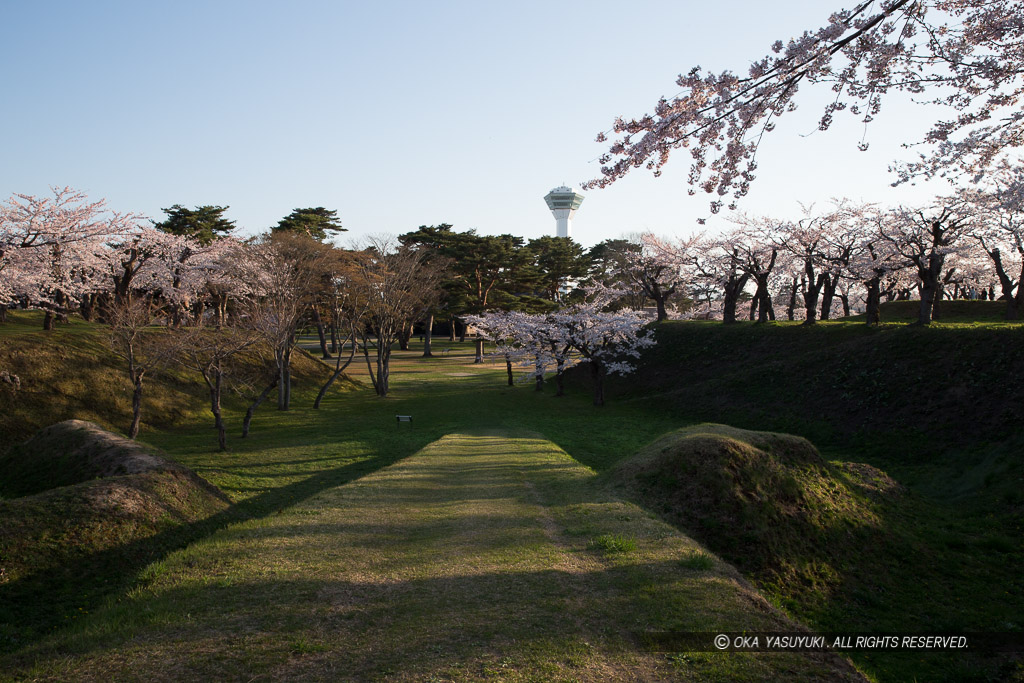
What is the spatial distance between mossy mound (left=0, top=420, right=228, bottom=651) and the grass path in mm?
2031

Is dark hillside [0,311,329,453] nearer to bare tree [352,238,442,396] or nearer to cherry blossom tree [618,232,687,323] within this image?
bare tree [352,238,442,396]

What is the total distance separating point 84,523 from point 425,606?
7.42 metres

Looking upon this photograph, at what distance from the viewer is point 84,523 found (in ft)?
32.3

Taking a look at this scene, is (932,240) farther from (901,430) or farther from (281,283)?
Result: (281,283)

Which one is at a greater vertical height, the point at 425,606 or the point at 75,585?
the point at 425,606

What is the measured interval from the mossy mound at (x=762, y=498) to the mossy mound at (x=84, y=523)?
9.25 meters

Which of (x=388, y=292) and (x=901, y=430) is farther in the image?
(x=388, y=292)

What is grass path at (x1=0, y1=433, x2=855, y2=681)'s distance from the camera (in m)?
A: 5.06

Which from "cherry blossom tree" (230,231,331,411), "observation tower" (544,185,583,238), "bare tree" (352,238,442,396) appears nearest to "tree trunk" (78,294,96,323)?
"cherry blossom tree" (230,231,331,411)

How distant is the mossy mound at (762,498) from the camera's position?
31.8 ft

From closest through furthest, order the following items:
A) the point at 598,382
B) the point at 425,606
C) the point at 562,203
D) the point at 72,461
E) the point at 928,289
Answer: the point at 425,606
the point at 72,461
the point at 928,289
the point at 598,382
the point at 562,203

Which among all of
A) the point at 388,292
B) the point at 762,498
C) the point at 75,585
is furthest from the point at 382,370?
the point at 762,498

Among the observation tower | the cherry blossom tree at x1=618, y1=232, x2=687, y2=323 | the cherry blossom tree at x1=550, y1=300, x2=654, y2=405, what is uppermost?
the observation tower

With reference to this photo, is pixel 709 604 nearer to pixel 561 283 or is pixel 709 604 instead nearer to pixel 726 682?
pixel 726 682
